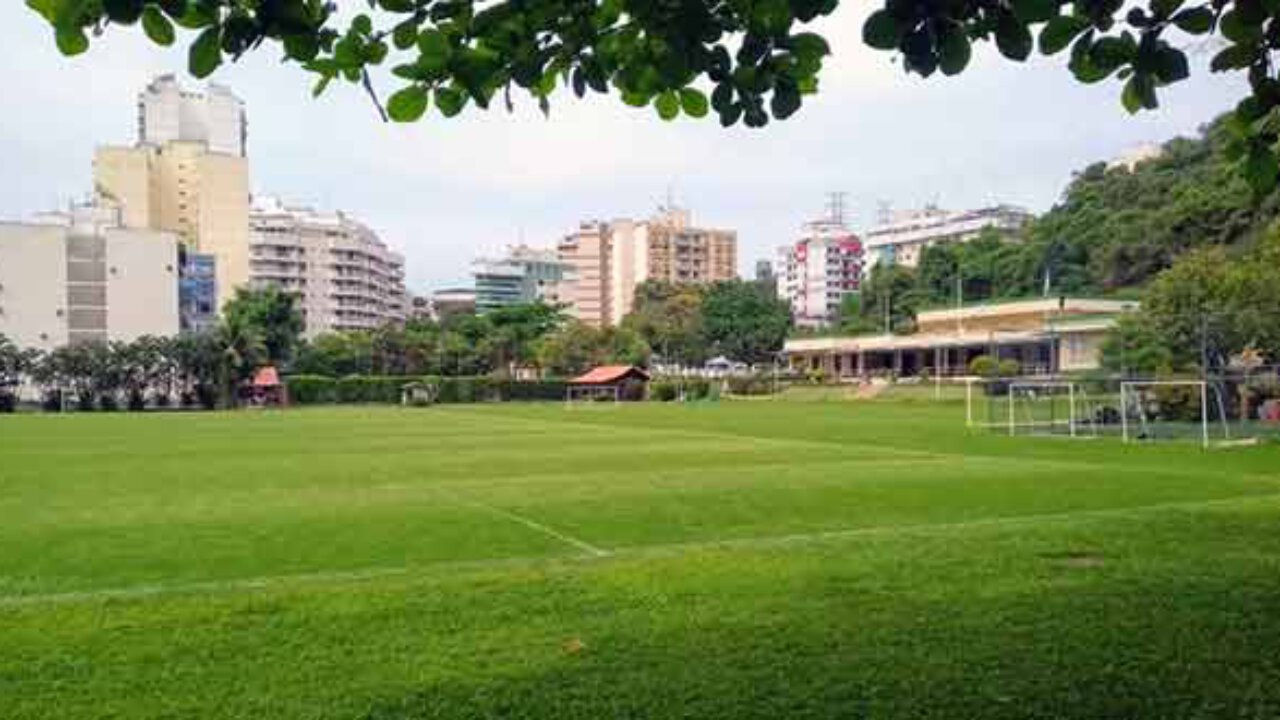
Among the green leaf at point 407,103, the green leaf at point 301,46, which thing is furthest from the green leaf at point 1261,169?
the green leaf at point 301,46

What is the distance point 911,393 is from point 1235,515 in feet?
154

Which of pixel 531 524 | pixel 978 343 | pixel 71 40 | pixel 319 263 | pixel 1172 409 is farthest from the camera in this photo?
pixel 319 263

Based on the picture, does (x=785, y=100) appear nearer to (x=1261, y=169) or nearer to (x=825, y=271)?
(x=1261, y=169)

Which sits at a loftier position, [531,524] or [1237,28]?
[1237,28]

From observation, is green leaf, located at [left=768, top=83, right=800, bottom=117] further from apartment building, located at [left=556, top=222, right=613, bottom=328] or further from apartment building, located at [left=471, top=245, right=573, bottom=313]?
apartment building, located at [left=556, top=222, right=613, bottom=328]

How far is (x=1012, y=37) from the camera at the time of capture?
122 inches

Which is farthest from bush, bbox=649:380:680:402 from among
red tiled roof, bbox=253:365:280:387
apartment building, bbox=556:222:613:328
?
apartment building, bbox=556:222:613:328

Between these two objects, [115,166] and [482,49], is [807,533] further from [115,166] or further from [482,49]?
[115,166]

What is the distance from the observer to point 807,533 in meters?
8.82

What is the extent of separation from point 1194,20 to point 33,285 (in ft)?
257

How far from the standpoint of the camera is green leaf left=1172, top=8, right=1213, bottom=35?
3154mm

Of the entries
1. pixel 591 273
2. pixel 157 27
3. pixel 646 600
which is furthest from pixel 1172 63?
pixel 591 273

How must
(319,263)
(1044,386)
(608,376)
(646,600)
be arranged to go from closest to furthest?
(646,600) → (1044,386) → (608,376) → (319,263)

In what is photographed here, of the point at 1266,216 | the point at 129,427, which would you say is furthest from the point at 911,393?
the point at 129,427
